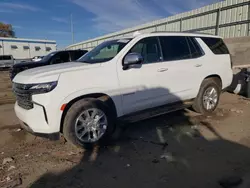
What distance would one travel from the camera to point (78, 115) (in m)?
3.43

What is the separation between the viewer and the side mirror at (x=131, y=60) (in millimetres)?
3697

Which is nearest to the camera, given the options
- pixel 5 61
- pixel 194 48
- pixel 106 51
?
pixel 106 51

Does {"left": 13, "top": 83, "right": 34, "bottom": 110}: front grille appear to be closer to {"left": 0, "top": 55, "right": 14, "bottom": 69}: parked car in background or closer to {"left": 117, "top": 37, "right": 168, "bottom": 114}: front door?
{"left": 117, "top": 37, "right": 168, "bottom": 114}: front door

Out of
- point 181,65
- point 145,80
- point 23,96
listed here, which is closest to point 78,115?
point 23,96

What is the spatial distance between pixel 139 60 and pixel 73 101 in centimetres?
136

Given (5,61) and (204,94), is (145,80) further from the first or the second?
(5,61)

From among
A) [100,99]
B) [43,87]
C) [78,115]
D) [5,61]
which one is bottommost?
[78,115]

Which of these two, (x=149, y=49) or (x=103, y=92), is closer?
(x=103, y=92)

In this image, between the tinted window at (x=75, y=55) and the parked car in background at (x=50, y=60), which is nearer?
the parked car in background at (x=50, y=60)

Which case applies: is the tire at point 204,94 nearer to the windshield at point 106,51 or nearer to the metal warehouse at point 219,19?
the windshield at point 106,51

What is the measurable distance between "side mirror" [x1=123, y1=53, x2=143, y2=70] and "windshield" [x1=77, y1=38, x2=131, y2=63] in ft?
0.93

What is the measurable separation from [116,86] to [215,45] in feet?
10.6

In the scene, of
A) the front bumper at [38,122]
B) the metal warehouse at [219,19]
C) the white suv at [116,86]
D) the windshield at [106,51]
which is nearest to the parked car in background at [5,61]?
the metal warehouse at [219,19]

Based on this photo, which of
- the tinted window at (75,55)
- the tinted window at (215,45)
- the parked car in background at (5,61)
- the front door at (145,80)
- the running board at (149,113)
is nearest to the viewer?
the front door at (145,80)
